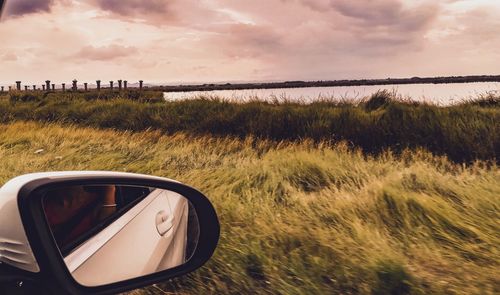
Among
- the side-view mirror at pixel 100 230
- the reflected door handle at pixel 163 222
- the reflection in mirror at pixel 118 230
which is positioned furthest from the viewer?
the reflected door handle at pixel 163 222

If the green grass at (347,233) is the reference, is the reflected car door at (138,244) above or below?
above

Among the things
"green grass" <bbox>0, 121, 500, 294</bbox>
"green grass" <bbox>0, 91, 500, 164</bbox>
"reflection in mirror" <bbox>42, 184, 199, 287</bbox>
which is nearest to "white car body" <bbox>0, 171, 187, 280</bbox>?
"reflection in mirror" <bbox>42, 184, 199, 287</bbox>

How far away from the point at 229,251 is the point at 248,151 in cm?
538

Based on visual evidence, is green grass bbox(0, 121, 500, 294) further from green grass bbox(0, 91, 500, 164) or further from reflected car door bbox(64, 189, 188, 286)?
green grass bbox(0, 91, 500, 164)

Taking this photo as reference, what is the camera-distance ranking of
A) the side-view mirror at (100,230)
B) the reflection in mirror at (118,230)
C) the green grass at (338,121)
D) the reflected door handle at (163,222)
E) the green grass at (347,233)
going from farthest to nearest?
the green grass at (338,121)
the green grass at (347,233)
the reflected door handle at (163,222)
the reflection in mirror at (118,230)
the side-view mirror at (100,230)

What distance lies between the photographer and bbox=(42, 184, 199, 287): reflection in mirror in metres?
1.18

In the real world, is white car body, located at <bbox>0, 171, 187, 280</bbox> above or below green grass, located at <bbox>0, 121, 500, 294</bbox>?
above

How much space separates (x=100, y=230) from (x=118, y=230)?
83mm

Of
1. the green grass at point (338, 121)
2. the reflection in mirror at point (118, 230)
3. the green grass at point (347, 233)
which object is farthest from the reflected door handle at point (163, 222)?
the green grass at point (338, 121)

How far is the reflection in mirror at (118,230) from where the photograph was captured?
118 cm

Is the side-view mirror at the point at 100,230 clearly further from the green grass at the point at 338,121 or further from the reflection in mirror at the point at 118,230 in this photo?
the green grass at the point at 338,121

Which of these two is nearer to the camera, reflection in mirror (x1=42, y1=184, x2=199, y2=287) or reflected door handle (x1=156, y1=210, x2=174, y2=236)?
reflection in mirror (x1=42, y1=184, x2=199, y2=287)

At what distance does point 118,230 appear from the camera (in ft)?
4.58

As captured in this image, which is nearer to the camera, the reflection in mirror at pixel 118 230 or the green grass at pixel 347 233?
the reflection in mirror at pixel 118 230
